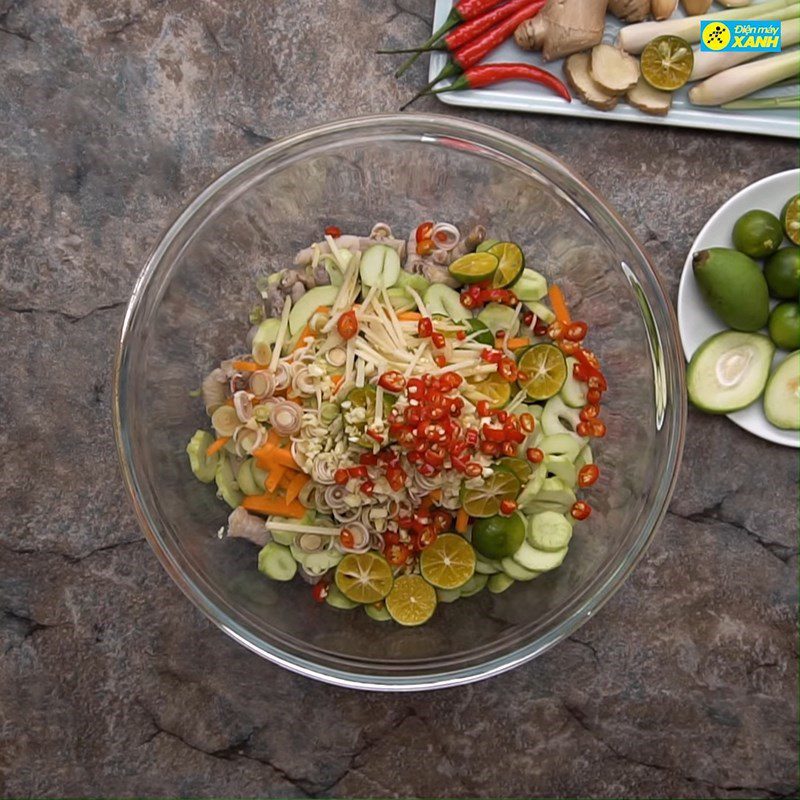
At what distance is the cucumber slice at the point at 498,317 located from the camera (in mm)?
1802

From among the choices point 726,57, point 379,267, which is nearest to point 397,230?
point 379,267

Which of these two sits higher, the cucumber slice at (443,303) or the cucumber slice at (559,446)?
the cucumber slice at (443,303)

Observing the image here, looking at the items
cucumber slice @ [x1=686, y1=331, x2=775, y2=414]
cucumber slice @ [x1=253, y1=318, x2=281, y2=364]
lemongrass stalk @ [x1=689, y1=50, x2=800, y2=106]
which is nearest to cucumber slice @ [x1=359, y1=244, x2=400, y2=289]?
cucumber slice @ [x1=253, y1=318, x2=281, y2=364]

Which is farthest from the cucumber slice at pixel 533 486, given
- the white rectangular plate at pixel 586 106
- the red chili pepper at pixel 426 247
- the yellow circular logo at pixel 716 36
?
the yellow circular logo at pixel 716 36

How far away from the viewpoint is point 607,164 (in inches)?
84.3

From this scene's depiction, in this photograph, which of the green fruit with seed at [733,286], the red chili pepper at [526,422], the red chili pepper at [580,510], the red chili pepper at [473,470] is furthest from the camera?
the green fruit with seed at [733,286]

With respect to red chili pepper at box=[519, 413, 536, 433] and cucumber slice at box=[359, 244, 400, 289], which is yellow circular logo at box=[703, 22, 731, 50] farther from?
red chili pepper at box=[519, 413, 536, 433]

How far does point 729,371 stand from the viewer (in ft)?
6.89

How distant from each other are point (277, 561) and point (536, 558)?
59 cm

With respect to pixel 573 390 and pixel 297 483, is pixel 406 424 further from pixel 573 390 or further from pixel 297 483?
pixel 573 390

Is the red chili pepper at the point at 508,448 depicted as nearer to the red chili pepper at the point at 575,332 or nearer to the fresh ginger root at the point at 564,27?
the red chili pepper at the point at 575,332

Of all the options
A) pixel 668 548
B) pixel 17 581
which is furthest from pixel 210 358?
pixel 668 548

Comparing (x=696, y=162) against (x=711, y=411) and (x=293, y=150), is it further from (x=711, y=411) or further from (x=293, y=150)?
(x=293, y=150)

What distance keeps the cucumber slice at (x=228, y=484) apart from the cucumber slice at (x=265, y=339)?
0.27 metres
